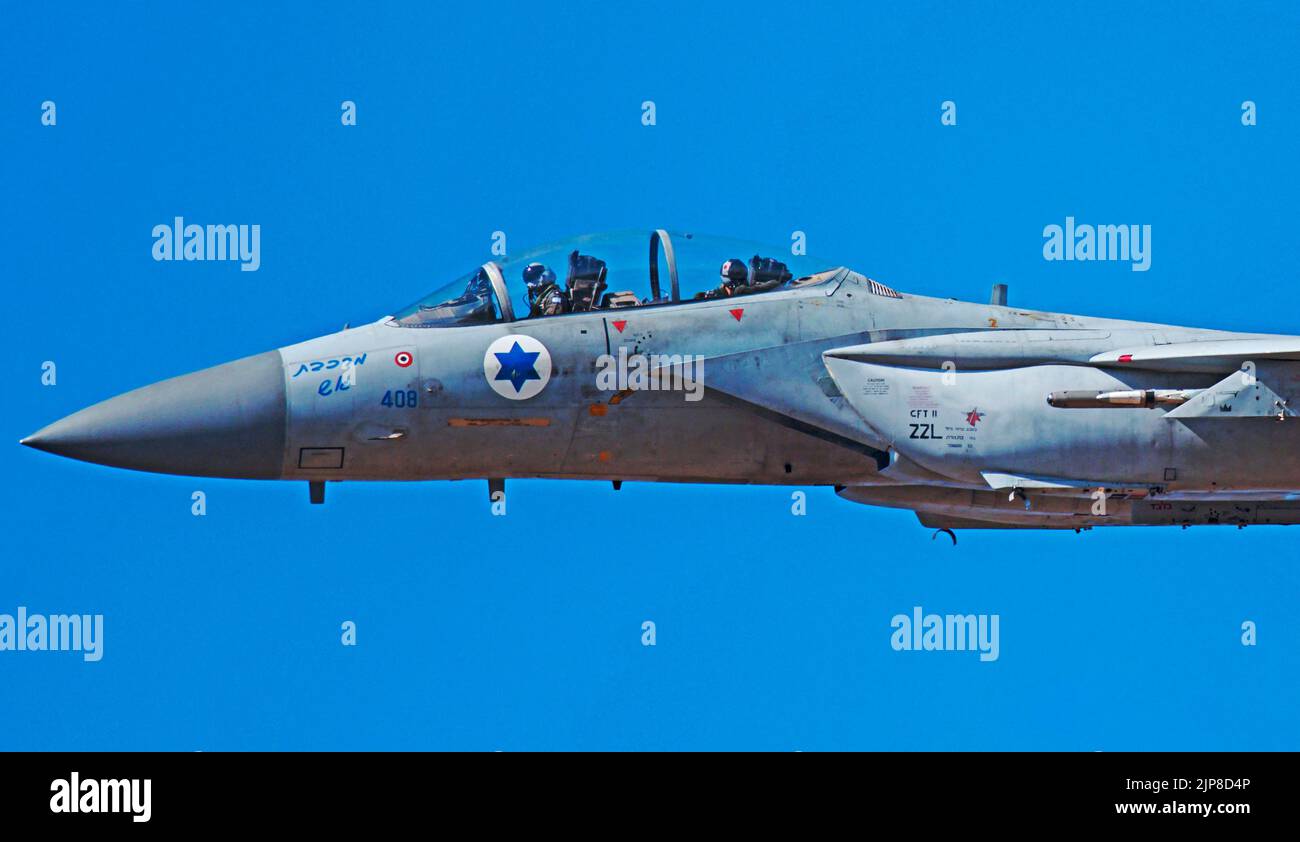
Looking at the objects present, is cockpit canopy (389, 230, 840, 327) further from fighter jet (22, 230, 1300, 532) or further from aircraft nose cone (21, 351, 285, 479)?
aircraft nose cone (21, 351, 285, 479)

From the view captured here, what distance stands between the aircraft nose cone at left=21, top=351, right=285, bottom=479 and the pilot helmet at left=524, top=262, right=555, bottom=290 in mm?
2133

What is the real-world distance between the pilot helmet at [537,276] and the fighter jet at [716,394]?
0.6 inches

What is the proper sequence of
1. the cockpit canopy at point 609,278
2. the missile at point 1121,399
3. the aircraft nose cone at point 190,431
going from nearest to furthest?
the aircraft nose cone at point 190,431 < the cockpit canopy at point 609,278 < the missile at point 1121,399

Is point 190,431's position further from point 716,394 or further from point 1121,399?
point 1121,399

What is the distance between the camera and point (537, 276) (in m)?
17.5

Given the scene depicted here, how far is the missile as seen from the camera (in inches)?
697

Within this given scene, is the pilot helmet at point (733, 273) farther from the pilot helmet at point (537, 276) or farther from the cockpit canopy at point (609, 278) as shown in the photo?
the pilot helmet at point (537, 276)

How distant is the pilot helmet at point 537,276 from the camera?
17.5 meters

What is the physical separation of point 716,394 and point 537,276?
67.6 inches

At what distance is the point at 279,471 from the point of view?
55.5 ft
